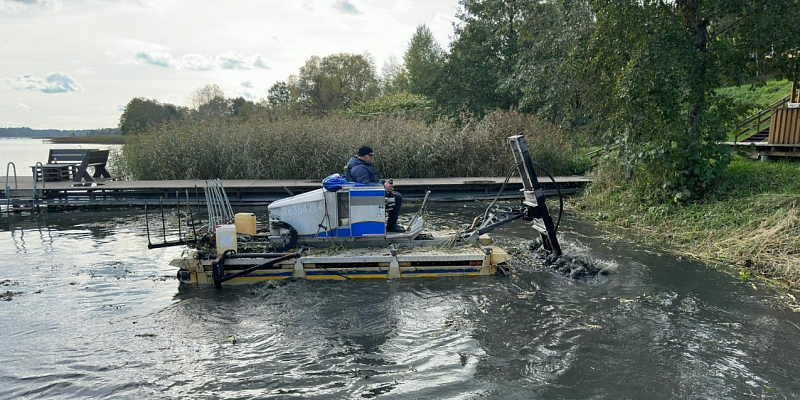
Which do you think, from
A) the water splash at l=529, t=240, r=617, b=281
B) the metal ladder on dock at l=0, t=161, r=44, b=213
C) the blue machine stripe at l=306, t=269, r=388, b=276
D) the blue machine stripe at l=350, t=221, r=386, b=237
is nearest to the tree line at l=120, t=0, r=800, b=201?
the water splash at l=529, t=240, r=617, b=281

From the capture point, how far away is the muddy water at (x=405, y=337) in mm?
4867

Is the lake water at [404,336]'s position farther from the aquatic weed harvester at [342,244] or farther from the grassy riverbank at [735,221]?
the grassy riverbank at [735,221]

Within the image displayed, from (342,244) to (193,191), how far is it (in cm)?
889

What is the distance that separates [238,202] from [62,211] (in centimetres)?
473

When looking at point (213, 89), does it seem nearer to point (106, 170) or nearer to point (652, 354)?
point (106, 170)

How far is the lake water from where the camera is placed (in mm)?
4863

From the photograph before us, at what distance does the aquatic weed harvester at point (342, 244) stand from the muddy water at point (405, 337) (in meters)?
0.28

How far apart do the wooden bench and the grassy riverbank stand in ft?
46.9

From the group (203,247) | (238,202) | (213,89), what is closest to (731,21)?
(203,247)

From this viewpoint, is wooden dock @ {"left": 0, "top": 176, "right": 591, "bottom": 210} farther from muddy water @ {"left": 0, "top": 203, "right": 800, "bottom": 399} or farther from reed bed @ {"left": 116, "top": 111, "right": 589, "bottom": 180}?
muddy water @ {"left": 0, "top": 203, "right": 800, "bottom": 399}

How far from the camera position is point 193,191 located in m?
15.5

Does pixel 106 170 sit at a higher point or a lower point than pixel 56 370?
higher

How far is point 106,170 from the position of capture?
59.0 feet

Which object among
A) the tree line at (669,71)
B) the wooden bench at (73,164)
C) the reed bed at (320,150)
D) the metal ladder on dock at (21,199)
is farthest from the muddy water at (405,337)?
the reed bed at (320,150)
